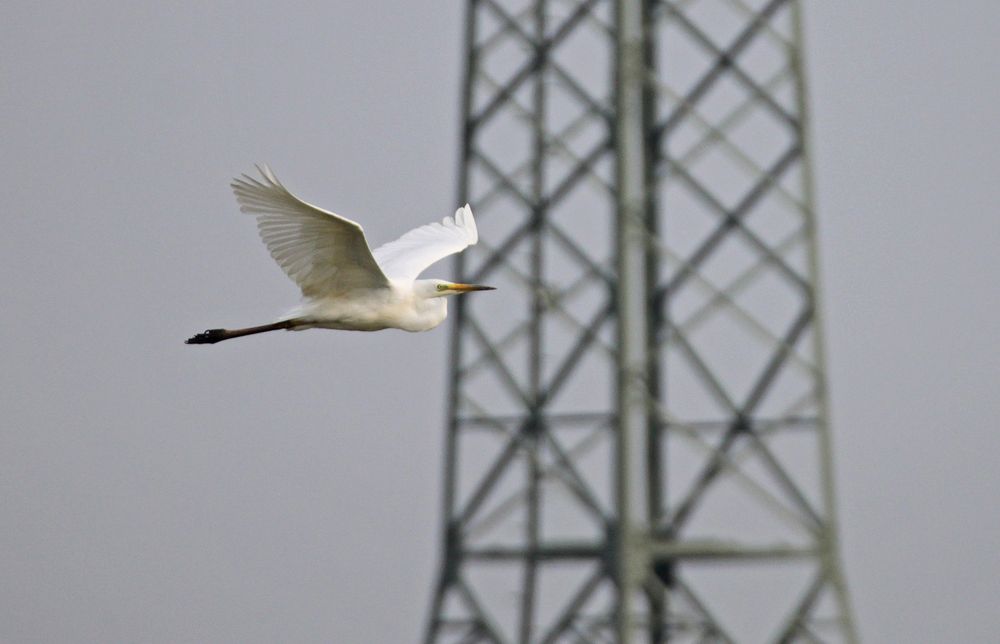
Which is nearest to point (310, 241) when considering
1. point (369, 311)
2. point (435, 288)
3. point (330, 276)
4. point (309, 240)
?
point (309, 240)

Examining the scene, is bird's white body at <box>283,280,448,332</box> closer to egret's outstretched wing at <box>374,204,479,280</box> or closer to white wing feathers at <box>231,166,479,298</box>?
white wing feathers at <box>231,166,479,298</box>

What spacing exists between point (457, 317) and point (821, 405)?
6.93ft

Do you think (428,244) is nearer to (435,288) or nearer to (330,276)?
(435,288)

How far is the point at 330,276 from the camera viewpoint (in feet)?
28.0

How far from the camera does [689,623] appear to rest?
1151 centimetres

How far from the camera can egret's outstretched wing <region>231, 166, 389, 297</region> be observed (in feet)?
26.0

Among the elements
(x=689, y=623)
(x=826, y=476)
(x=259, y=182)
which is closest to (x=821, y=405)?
(x=826, y=476)

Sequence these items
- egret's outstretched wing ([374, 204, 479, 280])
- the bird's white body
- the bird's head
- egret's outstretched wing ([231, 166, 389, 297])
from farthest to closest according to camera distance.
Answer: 1. egret's outstretched wing ([374, 204, 479, 280])
2. the bird's head
3. the bird's white body
4. egret's outstretched wing ([231, 166, 389, 297])

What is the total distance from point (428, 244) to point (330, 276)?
4.37ft

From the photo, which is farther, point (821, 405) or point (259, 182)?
point (821, 405)

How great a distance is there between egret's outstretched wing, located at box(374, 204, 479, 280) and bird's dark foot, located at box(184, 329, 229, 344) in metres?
0.77

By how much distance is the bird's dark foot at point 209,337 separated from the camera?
9.26 metres

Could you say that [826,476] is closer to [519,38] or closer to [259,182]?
[519,38]

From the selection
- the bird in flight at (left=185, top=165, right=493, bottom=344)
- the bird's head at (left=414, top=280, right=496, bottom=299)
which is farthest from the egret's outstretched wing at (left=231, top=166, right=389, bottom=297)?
the bird's head at (left=414, top=280, right=496, bottom=299)
